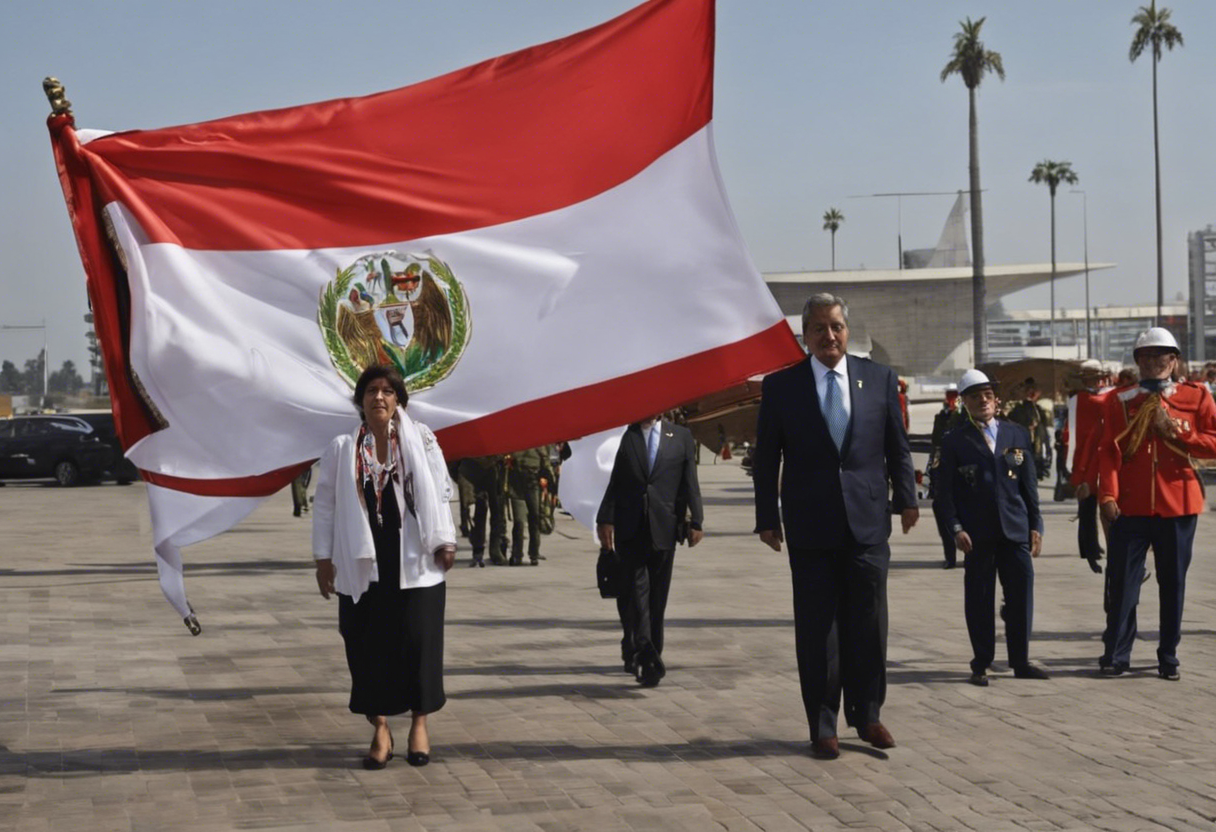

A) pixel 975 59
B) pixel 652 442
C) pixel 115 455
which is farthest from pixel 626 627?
pixel 975 59

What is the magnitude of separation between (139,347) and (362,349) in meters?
0.92

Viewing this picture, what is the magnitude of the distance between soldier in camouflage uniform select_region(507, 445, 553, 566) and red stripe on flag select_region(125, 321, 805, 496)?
35.2ft

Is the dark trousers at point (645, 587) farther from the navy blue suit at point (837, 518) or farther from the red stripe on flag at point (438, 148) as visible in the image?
the red stripe on flag at point (438, 148)

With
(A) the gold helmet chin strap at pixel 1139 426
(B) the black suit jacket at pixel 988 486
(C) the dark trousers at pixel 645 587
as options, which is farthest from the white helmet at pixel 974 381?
(C) the dark trousers at pixel 645 587

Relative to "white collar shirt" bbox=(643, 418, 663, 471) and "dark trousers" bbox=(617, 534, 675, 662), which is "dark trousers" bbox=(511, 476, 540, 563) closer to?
"white collar shirt" bbox=(643, 418, 663, 471)

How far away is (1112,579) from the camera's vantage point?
10344 millimetres

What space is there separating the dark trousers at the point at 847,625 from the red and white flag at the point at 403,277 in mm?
928

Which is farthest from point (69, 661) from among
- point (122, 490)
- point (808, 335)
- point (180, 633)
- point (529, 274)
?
point (122, 490)

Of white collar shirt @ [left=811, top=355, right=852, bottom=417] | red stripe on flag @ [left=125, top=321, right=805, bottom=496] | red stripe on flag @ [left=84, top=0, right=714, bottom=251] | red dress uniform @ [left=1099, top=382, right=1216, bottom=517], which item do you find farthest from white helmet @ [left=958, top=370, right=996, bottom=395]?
red stripe on flag @ [left=84, top=0, right=714, bottom=251]

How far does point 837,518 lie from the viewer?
305 inches

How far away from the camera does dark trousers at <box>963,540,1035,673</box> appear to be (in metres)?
9.98

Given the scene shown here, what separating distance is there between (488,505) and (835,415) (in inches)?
458

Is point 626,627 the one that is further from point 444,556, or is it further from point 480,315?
point 480,315

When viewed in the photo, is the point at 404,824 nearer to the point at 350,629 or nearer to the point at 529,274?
the point at 350,629
